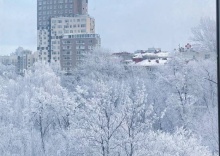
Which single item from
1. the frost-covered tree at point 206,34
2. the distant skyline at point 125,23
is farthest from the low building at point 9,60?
the frost-covered tree at point 206,34

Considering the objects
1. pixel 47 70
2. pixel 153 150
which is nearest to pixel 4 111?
pixel 47 70

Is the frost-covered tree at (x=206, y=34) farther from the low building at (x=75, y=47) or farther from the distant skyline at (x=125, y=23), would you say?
the low building at (x=75, y=47)

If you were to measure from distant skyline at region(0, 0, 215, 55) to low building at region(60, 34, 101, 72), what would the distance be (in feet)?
0.14

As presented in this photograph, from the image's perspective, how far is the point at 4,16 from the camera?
127 centimetres

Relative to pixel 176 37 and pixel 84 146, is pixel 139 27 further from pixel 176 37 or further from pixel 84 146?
pixel 84 146

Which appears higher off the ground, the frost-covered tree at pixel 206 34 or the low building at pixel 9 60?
the frost-covered tree at pixel 206 34

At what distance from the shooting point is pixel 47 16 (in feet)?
4.26

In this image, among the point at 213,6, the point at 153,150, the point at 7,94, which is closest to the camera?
the point at 213,6

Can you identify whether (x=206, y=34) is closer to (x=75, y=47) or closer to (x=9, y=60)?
(x=75, y=47)

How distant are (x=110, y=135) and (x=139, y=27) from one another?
0.42 m

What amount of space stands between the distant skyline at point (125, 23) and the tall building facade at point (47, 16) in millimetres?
20

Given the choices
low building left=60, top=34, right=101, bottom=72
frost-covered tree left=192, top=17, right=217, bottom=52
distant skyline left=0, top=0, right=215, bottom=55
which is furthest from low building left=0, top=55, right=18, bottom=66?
frost-covered tree left=192, top=17, right=217, bottom=52

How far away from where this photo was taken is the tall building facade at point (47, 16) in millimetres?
1294

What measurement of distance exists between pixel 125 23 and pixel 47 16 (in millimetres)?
304
